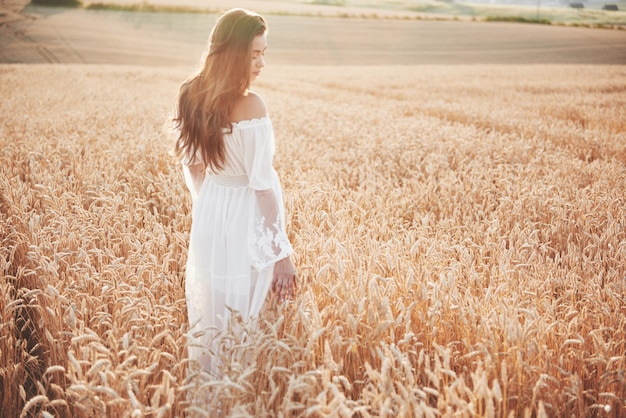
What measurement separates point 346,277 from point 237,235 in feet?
2.43

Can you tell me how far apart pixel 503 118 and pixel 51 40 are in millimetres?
41733

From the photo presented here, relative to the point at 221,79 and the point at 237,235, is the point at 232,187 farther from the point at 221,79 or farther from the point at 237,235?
the point at 221,79

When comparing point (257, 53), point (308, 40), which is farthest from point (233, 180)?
point (308, 40)

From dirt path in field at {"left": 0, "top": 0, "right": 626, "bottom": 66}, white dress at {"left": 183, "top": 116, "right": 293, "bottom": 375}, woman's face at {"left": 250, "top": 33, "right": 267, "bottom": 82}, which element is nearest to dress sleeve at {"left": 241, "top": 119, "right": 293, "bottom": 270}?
white dress at {"left": 183, "top": 116, "right": 293, "bottom": 375}

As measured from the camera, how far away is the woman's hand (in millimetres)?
2424

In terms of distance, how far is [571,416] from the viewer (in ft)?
→ 6.22

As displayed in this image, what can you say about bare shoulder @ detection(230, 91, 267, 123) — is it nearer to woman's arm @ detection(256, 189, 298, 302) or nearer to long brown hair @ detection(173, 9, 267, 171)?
long brown hair @ detection(173, 9, 267, 171)

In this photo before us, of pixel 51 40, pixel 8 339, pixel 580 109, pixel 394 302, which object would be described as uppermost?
pixel 51 40

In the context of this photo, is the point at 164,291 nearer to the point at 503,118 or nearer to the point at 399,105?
the point at 503,118

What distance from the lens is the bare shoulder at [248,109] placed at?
2289mm

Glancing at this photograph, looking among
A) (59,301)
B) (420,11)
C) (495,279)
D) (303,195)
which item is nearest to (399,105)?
(303,195)

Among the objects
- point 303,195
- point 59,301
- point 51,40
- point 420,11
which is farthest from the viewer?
point 420,11

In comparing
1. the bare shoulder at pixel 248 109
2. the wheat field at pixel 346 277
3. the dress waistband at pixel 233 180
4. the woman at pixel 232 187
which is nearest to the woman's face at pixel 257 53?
the woman at pixel 232 187

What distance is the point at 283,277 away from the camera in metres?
2.43
